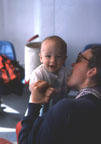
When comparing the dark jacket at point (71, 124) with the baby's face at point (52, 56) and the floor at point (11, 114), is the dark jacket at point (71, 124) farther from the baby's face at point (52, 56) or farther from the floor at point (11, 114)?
the floor at point (11, 114)

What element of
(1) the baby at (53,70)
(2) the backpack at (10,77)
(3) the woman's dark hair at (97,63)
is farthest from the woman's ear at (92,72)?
(2) the backpack at (10,77)

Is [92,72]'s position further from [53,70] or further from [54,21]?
[54,21]

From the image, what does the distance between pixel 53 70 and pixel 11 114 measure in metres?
1.69

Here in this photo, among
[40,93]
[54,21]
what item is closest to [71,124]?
[40,93]

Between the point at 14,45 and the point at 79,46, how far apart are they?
3.32 feet

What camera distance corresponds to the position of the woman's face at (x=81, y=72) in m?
1.16

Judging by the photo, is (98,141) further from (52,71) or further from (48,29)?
(48,29)

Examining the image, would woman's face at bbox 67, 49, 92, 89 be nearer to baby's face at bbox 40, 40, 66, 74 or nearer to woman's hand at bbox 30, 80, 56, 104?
woman's hand at bbox 30, 80, 56, 104

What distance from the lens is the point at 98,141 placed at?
94 centimetres

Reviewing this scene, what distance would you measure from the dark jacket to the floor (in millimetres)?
1612

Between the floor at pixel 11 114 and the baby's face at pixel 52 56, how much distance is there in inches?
45.2

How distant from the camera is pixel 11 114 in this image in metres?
3.12

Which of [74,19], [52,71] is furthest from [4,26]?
[52,71]

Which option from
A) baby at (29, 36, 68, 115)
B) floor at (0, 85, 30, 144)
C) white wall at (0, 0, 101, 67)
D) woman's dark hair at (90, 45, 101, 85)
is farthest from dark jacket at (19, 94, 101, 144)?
white wall at (0, 0, 101, 67)
